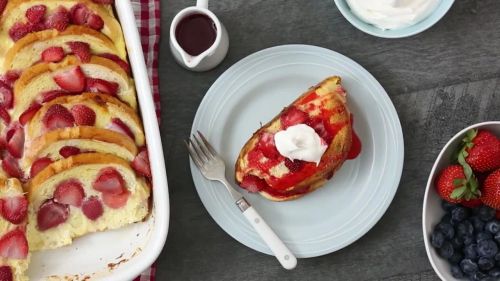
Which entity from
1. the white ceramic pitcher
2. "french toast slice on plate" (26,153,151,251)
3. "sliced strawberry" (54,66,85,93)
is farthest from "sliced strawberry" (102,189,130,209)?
the white ceramic pitcher

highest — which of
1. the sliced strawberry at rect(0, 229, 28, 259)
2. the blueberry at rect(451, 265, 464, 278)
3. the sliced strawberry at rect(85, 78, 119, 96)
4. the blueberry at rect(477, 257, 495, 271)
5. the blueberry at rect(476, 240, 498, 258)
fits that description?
the sliced strawberry at rect(85, 78, 119, 96)

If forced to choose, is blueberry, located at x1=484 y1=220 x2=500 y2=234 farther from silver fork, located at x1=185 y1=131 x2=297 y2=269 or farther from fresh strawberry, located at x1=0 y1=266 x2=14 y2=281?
fresh strawberry, located at x1=0 y1=266 x2=14 y2=281

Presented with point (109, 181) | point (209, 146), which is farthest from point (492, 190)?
point (109, 181)

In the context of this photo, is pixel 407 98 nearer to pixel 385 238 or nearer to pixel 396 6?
pixel 396 6

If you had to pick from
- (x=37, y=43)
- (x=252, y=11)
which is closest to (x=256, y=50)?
(x=252, y=11)

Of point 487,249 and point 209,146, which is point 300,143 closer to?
point 209,146
